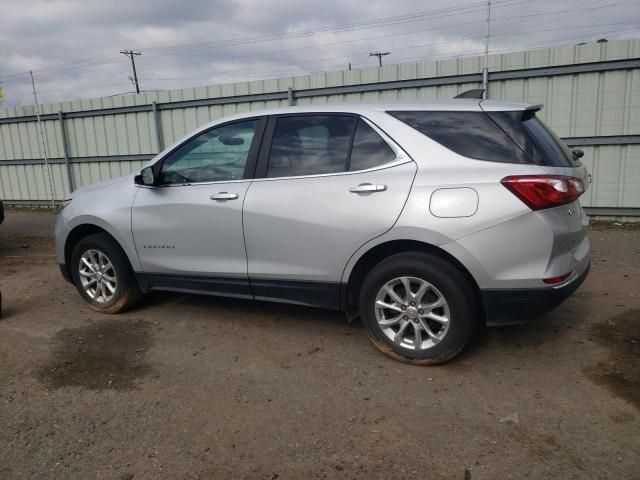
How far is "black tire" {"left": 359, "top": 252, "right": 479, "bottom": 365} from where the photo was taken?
3336mm

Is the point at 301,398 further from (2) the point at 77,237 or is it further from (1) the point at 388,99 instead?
(1) the point at 388,99

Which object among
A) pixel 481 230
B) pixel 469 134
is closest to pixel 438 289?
pixel 481 230

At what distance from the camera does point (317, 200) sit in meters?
3.69

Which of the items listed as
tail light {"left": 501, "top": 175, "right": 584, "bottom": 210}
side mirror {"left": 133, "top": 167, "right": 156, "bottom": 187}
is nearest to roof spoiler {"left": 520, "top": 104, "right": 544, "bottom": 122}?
tail light {"left": 501, "top": 175, "right": 584, "bottom": 210}

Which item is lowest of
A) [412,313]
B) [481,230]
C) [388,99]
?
[412,313]

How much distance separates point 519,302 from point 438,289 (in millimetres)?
495

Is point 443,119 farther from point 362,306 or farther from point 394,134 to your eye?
point 362,306

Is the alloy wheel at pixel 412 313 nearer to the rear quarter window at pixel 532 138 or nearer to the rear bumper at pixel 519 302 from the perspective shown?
the rear bumper at pixel 519 302

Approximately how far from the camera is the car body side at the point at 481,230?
10.4 feet

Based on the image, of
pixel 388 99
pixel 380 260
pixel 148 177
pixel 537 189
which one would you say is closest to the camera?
pixel 537 189

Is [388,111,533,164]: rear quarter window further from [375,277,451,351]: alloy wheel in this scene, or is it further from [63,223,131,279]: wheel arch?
[63,223,131,279]: wheel arch

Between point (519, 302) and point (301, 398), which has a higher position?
point (519, 302)

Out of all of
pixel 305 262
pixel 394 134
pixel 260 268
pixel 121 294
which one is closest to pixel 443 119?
pixel 394 134

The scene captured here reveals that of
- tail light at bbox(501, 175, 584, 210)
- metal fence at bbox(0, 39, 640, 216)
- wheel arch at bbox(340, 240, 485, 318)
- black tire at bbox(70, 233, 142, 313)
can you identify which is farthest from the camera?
metal fence at bbox(0, 39, 640, 216)
